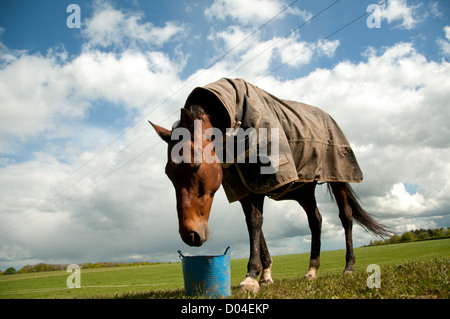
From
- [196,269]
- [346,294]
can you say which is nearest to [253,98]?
[196,269]

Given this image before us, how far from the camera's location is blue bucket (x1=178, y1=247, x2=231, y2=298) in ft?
11.0

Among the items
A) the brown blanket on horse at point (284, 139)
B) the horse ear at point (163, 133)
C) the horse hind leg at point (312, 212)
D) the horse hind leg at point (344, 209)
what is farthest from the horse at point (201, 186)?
the horse hind leg at point (344, 209)

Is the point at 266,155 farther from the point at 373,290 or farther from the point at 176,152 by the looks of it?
the point at 373,290

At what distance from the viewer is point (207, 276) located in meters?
3.38

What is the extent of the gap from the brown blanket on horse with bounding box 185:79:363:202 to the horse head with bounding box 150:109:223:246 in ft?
1.58

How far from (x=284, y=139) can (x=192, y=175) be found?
1455 mm

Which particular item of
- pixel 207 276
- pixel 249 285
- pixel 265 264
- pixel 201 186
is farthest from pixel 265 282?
pixel 201 186

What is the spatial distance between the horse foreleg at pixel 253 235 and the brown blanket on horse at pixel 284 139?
5.9 inches

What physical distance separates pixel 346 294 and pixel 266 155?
1681 millimetres

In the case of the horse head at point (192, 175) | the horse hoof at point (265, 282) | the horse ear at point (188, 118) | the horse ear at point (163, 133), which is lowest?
the horse hoof at point (265, 282)

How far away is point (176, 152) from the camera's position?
3.17 metres

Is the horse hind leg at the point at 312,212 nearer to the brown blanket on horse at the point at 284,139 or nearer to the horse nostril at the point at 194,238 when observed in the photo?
the brown blanket on horse at the point at 284,139

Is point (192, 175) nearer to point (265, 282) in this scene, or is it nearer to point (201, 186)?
point (201, 186)

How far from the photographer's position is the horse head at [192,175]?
3.03m
